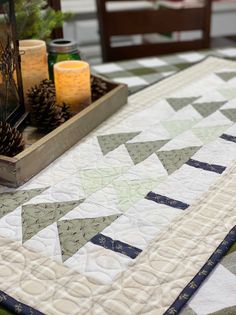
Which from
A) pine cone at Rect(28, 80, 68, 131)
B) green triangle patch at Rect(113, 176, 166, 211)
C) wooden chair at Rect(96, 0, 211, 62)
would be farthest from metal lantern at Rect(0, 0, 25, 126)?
wooden chair at Rect(96, 0, 211, 62)

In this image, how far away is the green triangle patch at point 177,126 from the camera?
0.99 m

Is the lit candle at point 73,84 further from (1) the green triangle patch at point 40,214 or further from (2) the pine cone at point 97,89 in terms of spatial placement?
(1) the green triangle patch at point 40,214

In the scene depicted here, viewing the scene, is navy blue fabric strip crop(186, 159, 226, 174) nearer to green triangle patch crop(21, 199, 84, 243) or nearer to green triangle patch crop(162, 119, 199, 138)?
green triangle patch crop(162, 119, 199, 138)

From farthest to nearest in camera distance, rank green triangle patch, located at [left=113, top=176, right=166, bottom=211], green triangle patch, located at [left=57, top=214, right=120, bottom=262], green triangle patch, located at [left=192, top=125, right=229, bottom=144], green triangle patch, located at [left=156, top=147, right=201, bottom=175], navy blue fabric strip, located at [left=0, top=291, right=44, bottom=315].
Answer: green triangle patch, located at [left=192, top=125, right=229, bottom=144]
green triangle patch, located at [left=156, top=147, right=201, bottom=175]
green triangle patch, located at [left=113, top=176, right=166, bottom=211]
green triangle patch, located at [left=57, top=214, right=120, bottom=262]
navy blue fabric strip, located at [left=0, top=291, right=44, bottom=315]

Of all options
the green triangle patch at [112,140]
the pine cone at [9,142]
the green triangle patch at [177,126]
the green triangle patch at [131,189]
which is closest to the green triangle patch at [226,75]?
the green triangle patch at [177,126]

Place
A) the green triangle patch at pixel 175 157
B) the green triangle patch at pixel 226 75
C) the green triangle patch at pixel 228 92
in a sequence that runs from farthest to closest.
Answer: the green triangle patch at pixel 226 75, the green triangle patch at pixel 228 92, the green triangle patch at pixel 175 157

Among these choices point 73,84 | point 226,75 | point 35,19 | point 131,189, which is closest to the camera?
point 131,189

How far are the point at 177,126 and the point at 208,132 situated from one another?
70 millimetres

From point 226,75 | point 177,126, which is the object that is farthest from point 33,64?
point 226,75

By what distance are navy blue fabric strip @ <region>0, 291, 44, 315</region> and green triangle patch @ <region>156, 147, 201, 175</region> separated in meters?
0.37

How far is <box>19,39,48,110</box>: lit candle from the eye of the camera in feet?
3.25

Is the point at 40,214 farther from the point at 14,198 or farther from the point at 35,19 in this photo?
the point at 35,19

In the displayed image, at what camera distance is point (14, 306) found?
552 mm

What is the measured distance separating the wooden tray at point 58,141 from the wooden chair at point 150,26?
0.65 m
